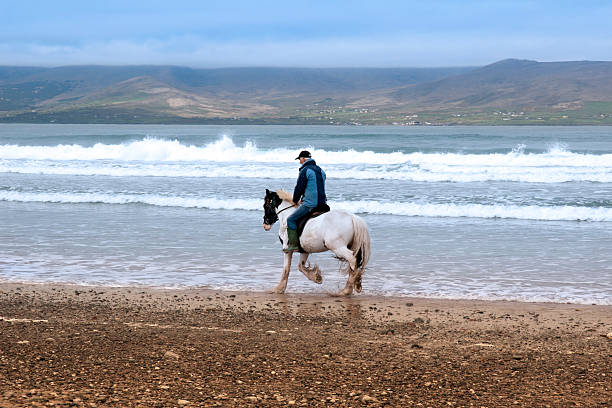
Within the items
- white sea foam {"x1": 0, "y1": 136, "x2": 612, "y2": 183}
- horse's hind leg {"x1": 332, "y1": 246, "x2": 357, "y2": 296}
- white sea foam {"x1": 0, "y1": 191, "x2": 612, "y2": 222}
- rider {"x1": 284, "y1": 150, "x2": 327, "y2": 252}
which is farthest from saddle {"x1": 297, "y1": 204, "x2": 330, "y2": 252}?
white sea foam {"x1": 0, "y1": 136, "x2": 612, "y2": 183}

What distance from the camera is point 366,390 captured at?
226 inches

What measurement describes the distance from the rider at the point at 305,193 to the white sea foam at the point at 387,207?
8.90 metres

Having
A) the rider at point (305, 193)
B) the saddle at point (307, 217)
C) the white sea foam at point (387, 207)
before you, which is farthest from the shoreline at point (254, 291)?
the white sea foam at point (387, 207)

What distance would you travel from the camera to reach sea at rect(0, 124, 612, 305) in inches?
434

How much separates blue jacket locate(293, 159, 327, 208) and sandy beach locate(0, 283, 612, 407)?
1.38m

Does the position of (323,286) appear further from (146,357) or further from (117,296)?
(146,357)

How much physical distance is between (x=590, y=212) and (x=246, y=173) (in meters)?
15.6

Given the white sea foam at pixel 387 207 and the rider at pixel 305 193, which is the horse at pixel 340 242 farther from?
the white sea foam at pixel 387 207

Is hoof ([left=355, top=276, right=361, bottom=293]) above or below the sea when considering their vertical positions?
above

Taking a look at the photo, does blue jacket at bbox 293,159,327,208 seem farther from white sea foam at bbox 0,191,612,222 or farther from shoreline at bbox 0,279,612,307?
white sea foam at bbox 0,191,612,222

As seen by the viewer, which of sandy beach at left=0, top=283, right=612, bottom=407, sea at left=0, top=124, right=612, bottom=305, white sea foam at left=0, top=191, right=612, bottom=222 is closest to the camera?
sandy beach at left=0, top=283, right=612, bottom=407

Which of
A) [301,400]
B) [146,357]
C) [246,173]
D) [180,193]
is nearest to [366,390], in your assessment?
[301,400]

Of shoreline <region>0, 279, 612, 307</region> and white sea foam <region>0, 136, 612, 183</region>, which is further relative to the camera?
white sea foam <region>0, 136, 612, 183</region>

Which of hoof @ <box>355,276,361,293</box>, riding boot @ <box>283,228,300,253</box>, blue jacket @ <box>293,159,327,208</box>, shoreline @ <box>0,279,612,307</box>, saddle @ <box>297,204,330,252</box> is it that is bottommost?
shoreline @ <box>0,279,612,307</box>
